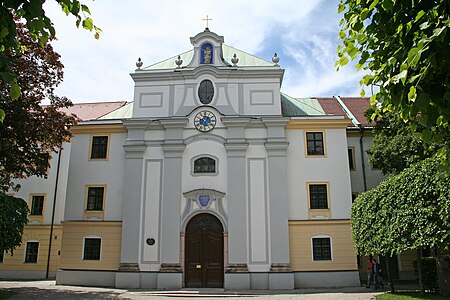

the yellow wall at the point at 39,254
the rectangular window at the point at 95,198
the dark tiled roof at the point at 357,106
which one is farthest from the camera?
the dark tiled roof at the point at 357,106

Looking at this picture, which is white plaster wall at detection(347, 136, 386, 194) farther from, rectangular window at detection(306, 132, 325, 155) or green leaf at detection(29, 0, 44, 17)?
green leaf at detection(29, 0, 44, 17)

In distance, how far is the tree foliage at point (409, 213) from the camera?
13.6 meters

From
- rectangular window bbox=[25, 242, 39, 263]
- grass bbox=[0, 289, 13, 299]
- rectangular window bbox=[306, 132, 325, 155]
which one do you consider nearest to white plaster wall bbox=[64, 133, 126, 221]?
grass bbox=[0, 289, 13, 299]

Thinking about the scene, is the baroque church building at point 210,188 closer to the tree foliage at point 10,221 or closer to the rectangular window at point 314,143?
the rectangular window at point 314,143

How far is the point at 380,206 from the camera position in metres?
17.5

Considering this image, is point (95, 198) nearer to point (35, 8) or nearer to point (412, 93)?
point (35, 8)

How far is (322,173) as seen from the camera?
23.6 m

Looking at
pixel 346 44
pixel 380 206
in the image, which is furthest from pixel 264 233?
pixel 346 44

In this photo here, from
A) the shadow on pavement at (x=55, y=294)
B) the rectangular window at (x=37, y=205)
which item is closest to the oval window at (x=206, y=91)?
the shadow on pavement at (x=55, y=294)

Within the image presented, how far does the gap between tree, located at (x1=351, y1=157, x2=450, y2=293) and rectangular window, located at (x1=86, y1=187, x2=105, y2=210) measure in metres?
14.6

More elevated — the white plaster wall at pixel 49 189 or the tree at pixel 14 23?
the white plaster wall at pixel 49 189

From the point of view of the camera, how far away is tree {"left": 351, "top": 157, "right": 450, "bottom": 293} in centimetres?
1358

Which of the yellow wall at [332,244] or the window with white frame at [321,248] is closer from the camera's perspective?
the yellow wall at [332,244]

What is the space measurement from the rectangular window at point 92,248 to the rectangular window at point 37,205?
8543 millimetres
